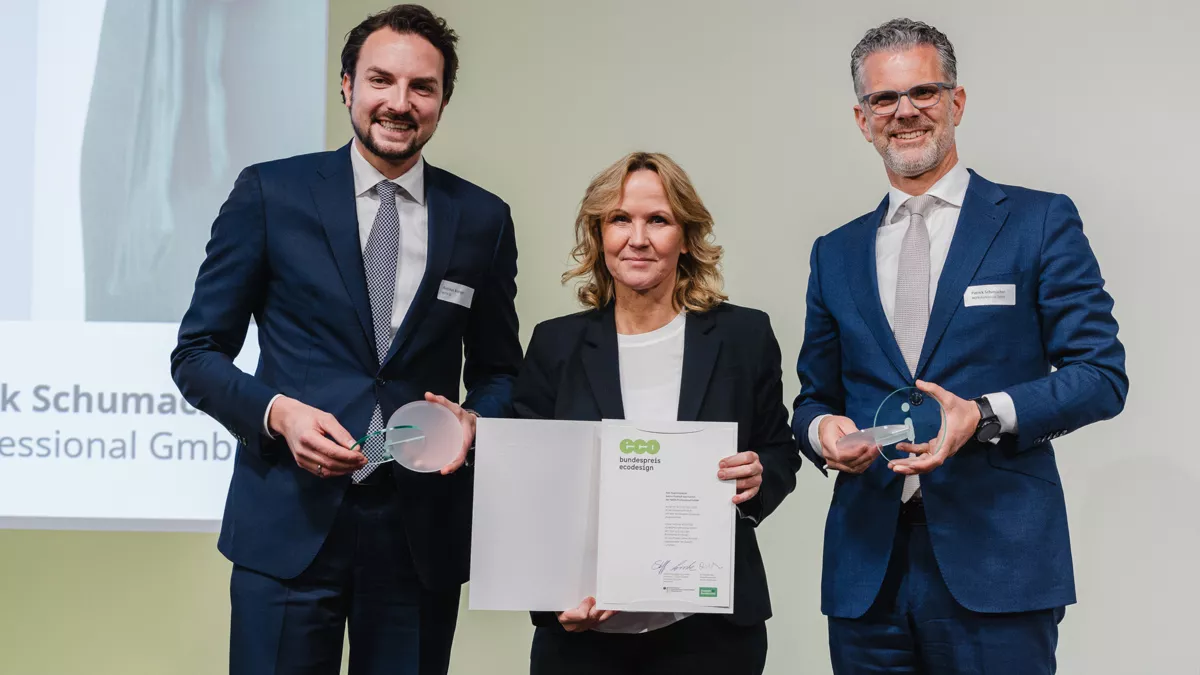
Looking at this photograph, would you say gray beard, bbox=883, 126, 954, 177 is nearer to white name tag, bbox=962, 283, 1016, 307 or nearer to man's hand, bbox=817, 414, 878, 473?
white name tag, bbox=962, 283, 1016, 307

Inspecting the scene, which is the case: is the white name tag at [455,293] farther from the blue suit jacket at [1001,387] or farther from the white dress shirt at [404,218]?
the blue suit jacket at [1001,387]

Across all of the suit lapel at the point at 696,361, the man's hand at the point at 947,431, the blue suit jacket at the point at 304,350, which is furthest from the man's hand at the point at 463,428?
the man's hand at the point at 947,431

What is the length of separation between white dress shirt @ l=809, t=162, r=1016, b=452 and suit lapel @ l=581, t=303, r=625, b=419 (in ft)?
1.39

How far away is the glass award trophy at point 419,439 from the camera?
1.97 meters

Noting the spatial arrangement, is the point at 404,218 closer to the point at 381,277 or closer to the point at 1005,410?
the point at 381,277

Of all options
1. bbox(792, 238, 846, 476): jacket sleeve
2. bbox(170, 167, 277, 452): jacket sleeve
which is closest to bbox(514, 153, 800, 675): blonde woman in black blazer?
bbox(792, 238, 846, 476): jacket sleeve

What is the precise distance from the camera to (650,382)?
2.10 meters

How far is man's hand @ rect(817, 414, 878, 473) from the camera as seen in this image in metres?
1.95

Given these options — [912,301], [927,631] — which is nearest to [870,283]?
[912,301]

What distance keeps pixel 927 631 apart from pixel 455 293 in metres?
1.19

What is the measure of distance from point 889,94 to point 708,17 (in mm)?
1754

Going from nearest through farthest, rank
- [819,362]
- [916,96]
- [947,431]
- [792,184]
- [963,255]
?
[947,431] < [963,255] < [916,96] < [819,362] < [792,184]

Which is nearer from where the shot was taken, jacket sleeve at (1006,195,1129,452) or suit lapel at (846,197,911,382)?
jacket sleeve at (1006,195,1129,452)

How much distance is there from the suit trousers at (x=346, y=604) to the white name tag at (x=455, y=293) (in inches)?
16.3
